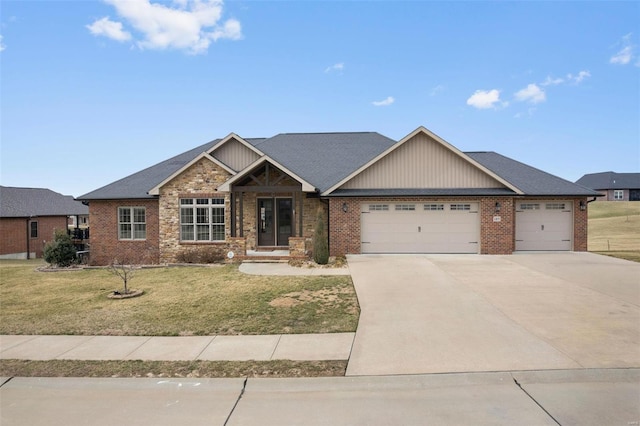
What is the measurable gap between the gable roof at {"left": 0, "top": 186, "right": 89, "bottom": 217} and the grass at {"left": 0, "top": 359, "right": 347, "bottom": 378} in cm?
3568

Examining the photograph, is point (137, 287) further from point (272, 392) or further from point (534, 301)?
point (534, 301)

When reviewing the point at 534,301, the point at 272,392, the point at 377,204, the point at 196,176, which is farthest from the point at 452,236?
the point at 272,392

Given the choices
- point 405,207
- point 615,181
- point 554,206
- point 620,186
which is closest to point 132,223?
point 405,207

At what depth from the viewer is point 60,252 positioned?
16781 mm

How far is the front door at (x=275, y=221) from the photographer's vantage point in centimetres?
1834

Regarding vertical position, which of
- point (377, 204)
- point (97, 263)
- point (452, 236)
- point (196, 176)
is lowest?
point (97, 263)

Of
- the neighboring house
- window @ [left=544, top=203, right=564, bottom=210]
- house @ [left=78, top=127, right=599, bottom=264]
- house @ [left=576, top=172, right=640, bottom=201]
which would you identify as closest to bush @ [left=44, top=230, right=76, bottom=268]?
house @ [left=78, top=127, right=599, bottom=264]

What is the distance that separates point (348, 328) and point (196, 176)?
13.2 meters

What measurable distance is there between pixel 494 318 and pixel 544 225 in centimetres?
1212

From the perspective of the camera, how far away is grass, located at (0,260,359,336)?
7398 millimetres

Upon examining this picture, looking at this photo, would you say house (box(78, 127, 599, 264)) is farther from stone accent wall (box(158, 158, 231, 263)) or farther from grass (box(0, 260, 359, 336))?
grass (box(0, 260, 359, 336))

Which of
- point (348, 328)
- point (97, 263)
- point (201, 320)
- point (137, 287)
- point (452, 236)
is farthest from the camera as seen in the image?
point (97, 263)

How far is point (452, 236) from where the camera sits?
16859 millimetres

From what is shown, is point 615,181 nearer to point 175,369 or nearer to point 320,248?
point 320,248
